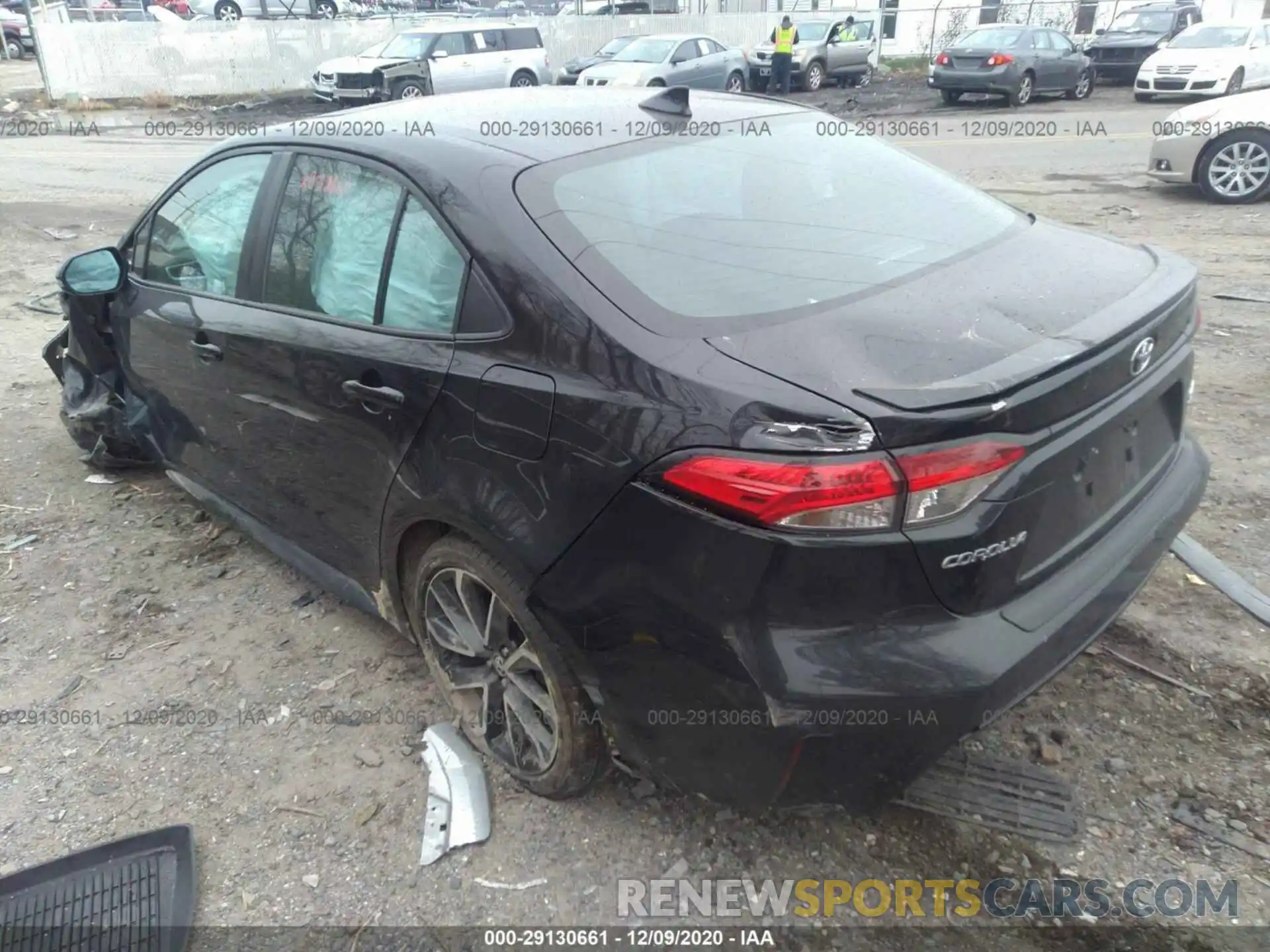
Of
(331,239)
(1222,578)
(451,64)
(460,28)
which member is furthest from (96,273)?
(460,28)

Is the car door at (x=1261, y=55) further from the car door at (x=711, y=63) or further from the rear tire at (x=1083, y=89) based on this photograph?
the car door at (x=711, y=63)

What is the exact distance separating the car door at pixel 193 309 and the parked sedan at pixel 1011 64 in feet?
64.5

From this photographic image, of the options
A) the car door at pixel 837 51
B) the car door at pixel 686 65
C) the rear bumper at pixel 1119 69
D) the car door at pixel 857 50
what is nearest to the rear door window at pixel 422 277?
the car door at pixel 686 65

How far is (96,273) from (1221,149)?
33.0ft

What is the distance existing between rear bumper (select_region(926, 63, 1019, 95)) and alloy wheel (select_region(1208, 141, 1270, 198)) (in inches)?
444

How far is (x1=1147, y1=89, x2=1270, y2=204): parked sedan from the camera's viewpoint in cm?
920

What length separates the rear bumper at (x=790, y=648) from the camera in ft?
6.28

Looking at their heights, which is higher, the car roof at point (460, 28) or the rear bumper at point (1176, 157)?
the car roof at point (460, 28)

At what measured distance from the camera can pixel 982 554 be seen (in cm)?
194

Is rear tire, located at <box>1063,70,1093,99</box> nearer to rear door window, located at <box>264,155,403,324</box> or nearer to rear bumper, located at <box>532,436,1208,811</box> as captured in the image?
rear door window, located at <box>264,155,403,324</box>

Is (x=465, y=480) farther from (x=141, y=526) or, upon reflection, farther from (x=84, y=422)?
(x=84, y=422)

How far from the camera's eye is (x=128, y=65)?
916 inches

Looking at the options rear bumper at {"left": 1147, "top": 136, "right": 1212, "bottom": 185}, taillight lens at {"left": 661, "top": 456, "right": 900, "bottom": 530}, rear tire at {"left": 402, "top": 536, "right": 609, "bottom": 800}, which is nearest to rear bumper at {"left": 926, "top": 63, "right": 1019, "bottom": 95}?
rear bumper at {"left": 1147, "top": 136, "right": 1212, "bottom": 185}

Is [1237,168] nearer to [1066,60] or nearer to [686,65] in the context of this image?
[1066,60]
